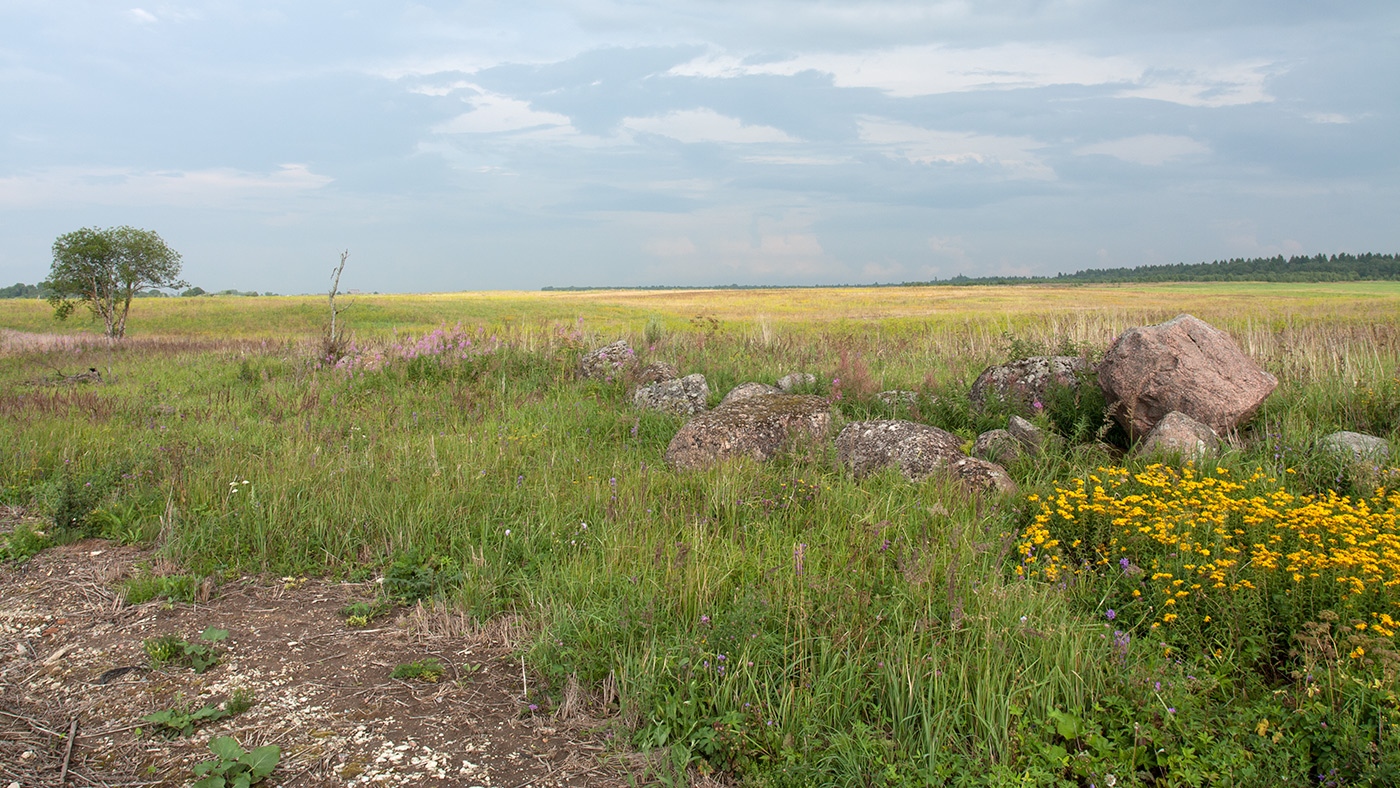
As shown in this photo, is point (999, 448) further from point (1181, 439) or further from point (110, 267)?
point (110, 267)

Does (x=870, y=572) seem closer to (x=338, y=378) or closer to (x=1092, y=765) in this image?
(x=1092, y=765)

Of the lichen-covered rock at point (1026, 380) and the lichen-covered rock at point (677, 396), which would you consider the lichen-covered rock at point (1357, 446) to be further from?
the lichen-covered rock at point (677, 396)

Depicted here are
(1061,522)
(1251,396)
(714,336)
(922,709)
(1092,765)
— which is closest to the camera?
(1092,765)

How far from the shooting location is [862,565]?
3.80m

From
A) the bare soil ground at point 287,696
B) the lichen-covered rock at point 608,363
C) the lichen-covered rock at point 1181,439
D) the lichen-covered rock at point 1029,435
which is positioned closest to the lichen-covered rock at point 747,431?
the lichen-covered rock at point 1029,435

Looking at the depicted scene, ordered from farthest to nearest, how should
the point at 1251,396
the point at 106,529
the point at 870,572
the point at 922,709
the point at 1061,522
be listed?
the point at 1251,396 → the point at 106,529 → the point at 1061,522 → the point at 870,572 → the point at 922,709

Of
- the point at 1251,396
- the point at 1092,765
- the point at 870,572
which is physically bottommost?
the point at 1092,765

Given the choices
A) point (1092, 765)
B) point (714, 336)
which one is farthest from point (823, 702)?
point (714, 336)

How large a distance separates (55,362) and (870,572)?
742 inches

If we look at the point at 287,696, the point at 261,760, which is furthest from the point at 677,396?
the point at 261,760

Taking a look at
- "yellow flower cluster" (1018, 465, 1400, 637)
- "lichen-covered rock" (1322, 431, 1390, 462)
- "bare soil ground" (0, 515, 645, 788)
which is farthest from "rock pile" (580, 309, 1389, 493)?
"bare soil ground" (0, 515, 645, 788)

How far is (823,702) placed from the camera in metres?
2.96

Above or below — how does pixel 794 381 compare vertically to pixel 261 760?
above

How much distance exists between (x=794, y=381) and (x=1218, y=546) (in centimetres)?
532
